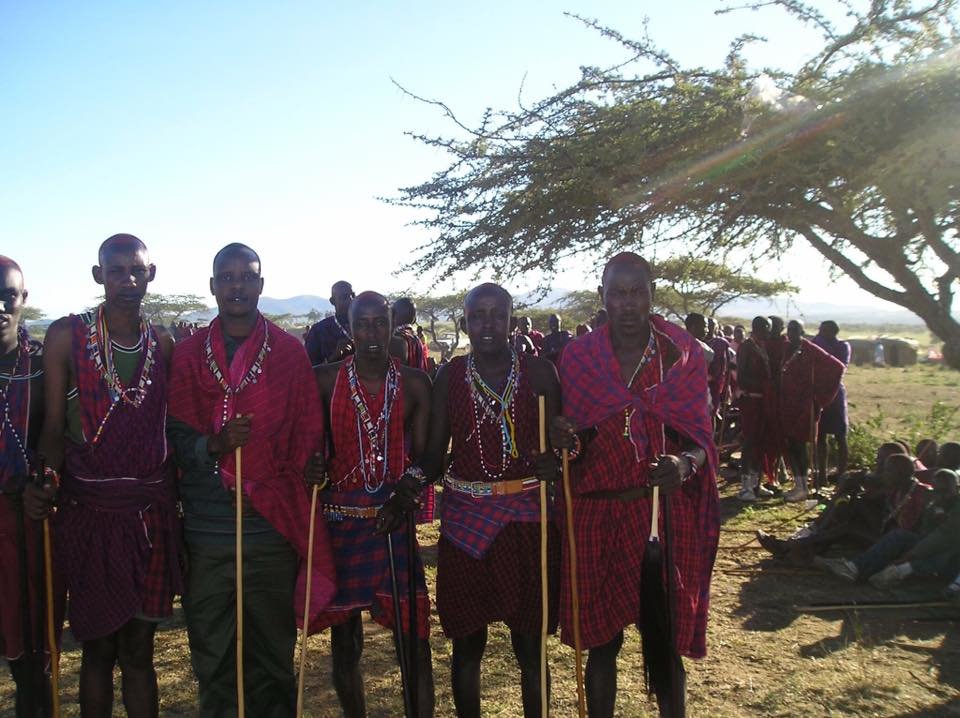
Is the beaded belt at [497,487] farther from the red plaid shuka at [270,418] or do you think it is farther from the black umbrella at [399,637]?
the red plaid shuka at [270,418]

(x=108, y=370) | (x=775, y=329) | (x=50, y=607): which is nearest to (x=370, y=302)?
(x=108, y=370)

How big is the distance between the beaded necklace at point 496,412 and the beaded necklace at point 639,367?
0.46 metres

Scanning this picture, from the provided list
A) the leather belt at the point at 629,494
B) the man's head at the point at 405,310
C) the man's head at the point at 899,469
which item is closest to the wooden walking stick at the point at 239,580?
the leather belt at the point at 629,494

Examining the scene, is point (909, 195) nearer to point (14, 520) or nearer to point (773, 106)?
point (773, 106)

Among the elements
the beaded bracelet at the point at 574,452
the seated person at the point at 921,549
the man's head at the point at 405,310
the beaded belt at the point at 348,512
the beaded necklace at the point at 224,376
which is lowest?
the seated person at the point at 921,549

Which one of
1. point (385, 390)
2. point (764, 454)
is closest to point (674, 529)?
point (385, 390)

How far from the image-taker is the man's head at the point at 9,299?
10.5 ft

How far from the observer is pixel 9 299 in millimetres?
3230

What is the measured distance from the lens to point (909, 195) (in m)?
4.30

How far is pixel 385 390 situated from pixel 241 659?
1.20 metres

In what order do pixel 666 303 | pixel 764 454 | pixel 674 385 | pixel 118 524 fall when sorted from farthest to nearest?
pixel 666 303, pixel 764 454, pixel 674 385, pixel 118 524

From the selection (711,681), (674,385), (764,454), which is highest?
(674,385)

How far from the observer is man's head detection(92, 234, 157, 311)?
311 centimetres

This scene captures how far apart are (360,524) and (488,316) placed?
102 cm
